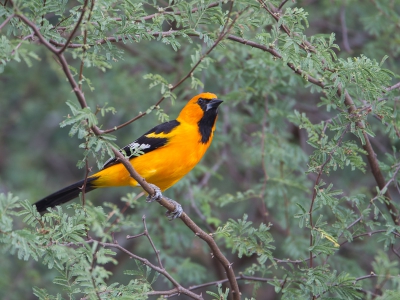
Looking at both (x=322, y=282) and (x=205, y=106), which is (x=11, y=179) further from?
(x=322, y=282)

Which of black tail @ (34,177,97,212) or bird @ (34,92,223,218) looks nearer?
black tail @ (34,177,97,212)

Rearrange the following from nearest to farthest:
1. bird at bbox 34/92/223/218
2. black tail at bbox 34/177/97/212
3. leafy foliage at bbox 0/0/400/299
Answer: leafy foliage at bbox 0/0/400/299
black tail at bbox 34/177/97/212
bird at bbox 34/92/223/218

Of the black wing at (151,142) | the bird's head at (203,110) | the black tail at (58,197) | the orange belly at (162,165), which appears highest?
the bird's head at (203,110)

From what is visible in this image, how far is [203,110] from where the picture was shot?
15.6 feet

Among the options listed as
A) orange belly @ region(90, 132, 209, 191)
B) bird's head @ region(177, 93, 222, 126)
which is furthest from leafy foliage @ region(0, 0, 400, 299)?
orange belly @ region(90, 132, 209, 191)

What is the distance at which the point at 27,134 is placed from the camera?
8586 mm

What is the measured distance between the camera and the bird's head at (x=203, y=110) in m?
4.74

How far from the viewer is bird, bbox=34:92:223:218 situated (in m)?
4.44

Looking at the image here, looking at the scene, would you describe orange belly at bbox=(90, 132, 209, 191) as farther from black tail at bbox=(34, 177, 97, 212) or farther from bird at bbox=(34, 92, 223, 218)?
black tail at bbox=(34, 177, 97, 212)

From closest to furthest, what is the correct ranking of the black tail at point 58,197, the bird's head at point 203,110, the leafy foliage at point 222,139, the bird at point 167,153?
the leafy foliage at point 222,139
the black tail at point 58,197
the bird at point 167,153
the bird's head at point 203,110

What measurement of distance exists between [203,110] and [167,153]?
0.55 metres

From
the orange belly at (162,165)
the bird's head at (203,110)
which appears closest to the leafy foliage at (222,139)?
the bird's head at (203,110)

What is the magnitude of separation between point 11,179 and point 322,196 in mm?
6200

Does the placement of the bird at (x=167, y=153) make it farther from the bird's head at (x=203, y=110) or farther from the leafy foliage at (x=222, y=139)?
the leafy foliage at (x=222, y=139)
